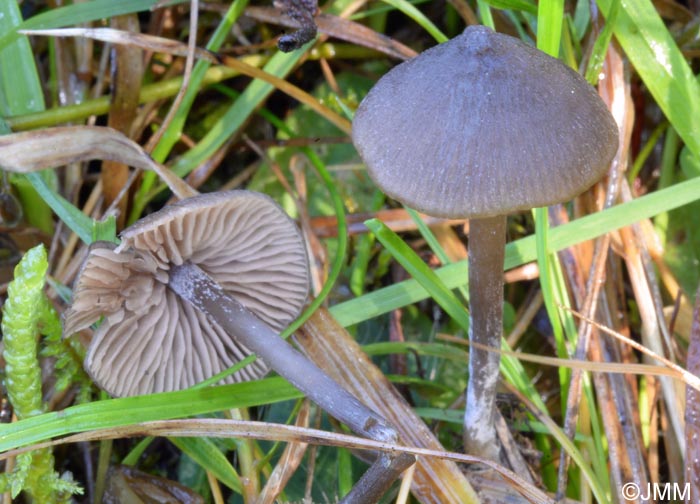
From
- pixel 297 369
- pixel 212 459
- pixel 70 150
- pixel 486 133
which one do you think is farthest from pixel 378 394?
pixel 70 150

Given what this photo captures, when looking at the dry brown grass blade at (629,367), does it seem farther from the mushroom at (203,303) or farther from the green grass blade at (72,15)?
the green grass blade at (72,15)

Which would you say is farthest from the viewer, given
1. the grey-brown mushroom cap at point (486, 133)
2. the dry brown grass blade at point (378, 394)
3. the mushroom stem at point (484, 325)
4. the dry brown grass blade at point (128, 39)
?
the dry brown grass blade at point (128, 39)

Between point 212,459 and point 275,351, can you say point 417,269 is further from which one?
point 212,459

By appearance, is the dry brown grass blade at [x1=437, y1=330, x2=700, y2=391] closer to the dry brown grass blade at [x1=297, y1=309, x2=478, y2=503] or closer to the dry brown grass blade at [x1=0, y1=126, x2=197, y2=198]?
the dry brown grass blade at [x1=297, y1=309, x2=478, y2=503]

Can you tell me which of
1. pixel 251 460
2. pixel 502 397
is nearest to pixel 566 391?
pixel 502 397

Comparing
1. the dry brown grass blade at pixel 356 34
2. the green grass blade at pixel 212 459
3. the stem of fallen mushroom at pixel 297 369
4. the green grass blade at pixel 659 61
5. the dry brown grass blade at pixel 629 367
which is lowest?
the green grass blade at pixel 212 459

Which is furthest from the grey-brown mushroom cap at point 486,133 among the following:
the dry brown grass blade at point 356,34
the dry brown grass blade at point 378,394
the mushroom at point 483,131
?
the dry brown grass blade at point 356,34
